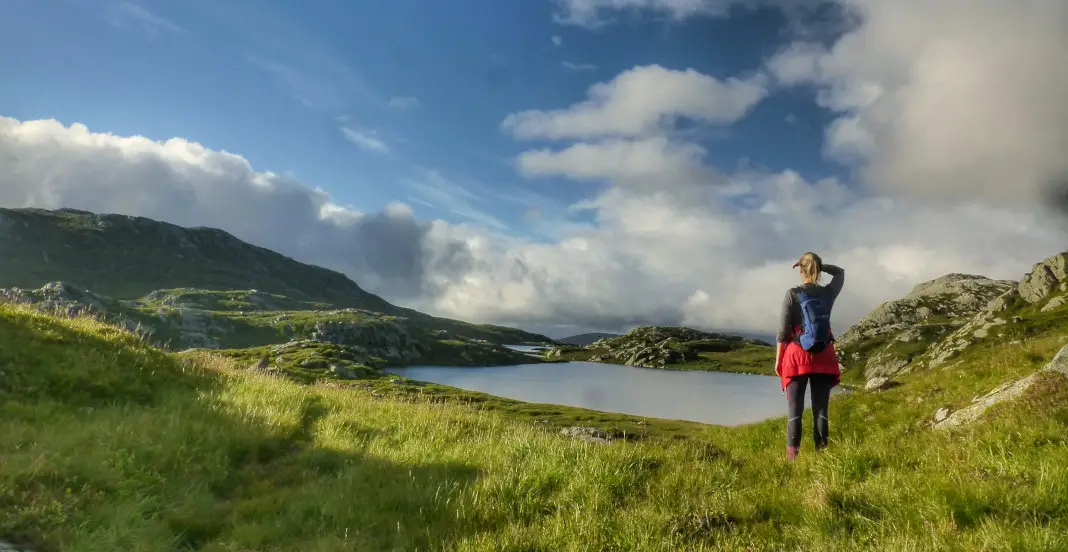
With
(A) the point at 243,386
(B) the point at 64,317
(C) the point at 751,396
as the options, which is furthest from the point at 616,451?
(C) the point at 751,396

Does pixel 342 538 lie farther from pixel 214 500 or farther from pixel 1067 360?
pixel 1067 360

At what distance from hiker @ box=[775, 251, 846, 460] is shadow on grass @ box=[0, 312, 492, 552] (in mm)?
5333

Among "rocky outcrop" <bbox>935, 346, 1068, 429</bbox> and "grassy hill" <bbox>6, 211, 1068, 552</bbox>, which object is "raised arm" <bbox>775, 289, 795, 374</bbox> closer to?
"grassy hill" <bbox>6, 211, 1068, 552</bbox>

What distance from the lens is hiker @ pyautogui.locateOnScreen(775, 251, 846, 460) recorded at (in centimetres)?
841

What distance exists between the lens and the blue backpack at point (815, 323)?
8320 millimetres

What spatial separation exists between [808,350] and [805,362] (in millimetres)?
199

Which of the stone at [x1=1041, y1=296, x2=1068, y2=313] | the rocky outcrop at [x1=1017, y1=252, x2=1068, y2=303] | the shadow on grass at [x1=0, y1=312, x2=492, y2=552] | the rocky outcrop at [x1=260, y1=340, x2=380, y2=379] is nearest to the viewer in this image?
the shadow on grass at [x1=0, y1=312, x2=492, y2=552]

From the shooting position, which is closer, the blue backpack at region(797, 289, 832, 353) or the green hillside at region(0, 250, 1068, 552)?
the green hillside at region(0, 250, 1068, 552)

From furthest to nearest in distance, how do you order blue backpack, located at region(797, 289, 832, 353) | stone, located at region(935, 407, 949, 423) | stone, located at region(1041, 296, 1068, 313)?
1. stone, located at region(1041, 296, 1068, 313)
2. stone, located at region(935, 407, 949, 423)
3. blue backpack, located at region(797, 289, 832, 353)

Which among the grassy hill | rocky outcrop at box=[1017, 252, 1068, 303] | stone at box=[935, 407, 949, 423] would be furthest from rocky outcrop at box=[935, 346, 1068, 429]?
rocky outcrop at box=[1017, 252, 1068, 303]

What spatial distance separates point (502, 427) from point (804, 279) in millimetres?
7539

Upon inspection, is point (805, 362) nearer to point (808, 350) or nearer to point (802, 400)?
point (808, 350)

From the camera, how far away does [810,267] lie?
907 centimetres

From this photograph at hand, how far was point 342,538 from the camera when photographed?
5.65 m
